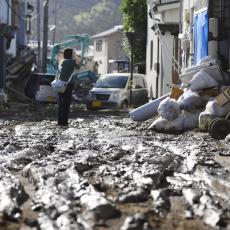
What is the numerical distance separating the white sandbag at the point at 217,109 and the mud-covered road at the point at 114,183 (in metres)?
1.21

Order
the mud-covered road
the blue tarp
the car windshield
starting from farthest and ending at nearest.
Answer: the car windshield < the blue tarp < the mud-covered road

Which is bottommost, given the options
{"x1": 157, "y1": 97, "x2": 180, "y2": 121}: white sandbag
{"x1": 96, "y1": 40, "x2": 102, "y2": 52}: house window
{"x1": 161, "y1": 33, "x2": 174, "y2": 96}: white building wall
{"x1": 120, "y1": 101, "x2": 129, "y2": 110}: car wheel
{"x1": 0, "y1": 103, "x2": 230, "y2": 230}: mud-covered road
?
{"x1": 0, "y1": 103, "x2": 230, "y2": 230}: mud-covered road

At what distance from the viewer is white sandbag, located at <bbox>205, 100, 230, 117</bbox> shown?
12.2 meters

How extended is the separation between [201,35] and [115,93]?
25.8 ft

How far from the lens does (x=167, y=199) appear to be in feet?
18.2

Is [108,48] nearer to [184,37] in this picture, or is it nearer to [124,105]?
[124,105]

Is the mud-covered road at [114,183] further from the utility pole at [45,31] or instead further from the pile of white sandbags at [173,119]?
the utility pole at [45,31]

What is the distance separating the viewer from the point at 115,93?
2377cm

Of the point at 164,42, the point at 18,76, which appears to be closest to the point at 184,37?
the point at 164,42

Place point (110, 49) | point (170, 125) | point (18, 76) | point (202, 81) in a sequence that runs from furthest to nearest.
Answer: point (110, 49) → point (18, 76) → point (202, 81) → point (170, 125)

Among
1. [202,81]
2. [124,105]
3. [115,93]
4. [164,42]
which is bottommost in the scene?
[124,105]

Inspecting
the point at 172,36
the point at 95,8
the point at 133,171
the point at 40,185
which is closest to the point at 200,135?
the point at 133,171

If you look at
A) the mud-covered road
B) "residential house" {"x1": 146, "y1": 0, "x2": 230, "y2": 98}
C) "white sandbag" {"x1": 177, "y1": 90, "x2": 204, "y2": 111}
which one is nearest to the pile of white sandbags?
"white sandbag" {"x1": 177, "y1": 90, "x2": 204, "y2": 111}

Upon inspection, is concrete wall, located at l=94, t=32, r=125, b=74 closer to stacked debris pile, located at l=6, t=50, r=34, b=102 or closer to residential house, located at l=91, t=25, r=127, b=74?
residential house, located at l=91, t=25, r=127, b=74
